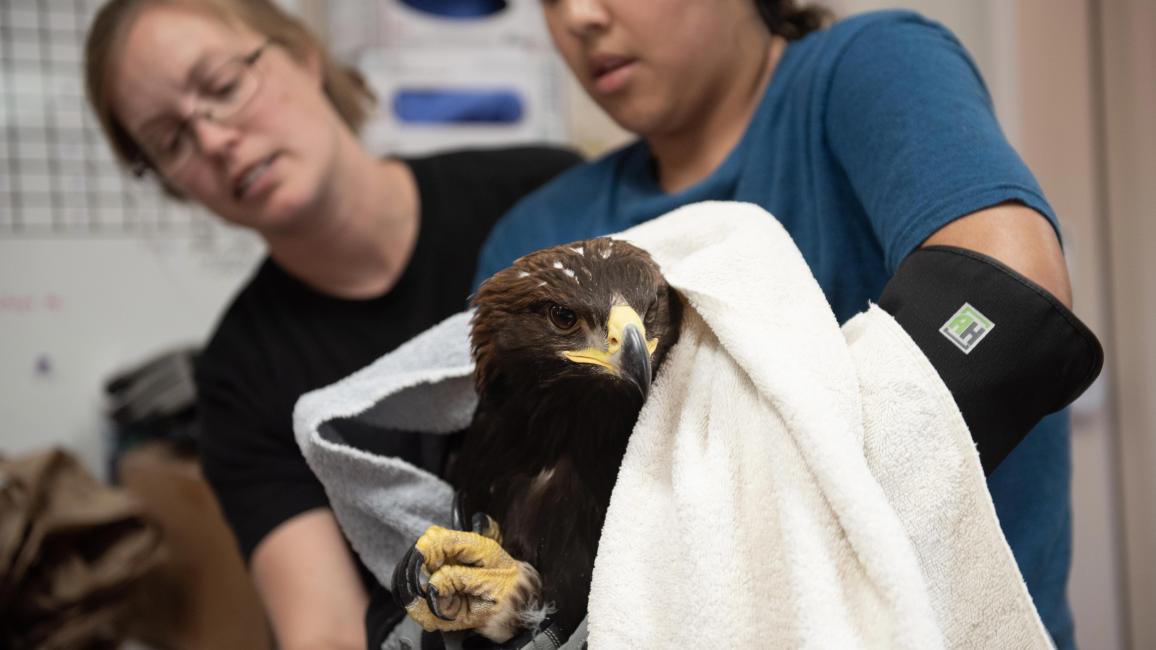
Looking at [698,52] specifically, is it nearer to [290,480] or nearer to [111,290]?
[290,480]

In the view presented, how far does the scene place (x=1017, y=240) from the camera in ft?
2.20

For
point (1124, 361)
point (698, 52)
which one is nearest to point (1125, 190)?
point (1124, 361)

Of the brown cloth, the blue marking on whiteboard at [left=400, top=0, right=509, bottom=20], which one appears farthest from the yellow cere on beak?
the blue marking on whiteboard at [left=400, top=0, right=509, bottom=20]

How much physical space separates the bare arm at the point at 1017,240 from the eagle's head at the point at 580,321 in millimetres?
240

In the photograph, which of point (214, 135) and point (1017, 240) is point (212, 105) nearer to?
point (214, 135)

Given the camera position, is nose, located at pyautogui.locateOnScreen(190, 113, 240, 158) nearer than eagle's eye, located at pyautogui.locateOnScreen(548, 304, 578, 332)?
No

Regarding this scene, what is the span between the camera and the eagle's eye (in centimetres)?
74

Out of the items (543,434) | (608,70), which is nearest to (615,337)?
(543,434)

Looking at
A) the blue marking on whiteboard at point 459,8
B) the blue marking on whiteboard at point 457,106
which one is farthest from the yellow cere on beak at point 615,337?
the blue marking on whiteboard at point 459,8

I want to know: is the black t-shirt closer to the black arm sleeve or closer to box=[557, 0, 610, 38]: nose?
box=[557, 0, 610, 38]: nose

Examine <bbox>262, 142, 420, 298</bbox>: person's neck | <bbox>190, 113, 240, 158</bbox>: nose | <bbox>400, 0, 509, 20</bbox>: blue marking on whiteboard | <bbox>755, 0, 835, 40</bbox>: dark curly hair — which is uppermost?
<bbox>755, 0, 835, 40</bbox>: dark curly hair

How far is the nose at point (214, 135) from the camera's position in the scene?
4.34ft

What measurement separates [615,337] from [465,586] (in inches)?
9.0

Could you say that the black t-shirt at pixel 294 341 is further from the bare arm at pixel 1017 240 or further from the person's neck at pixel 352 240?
the bare arm at pixel 1017 240
